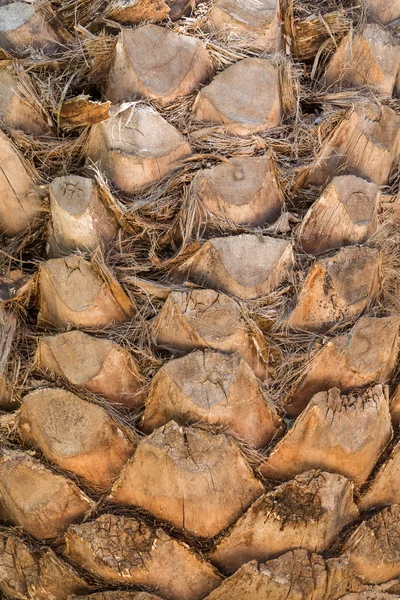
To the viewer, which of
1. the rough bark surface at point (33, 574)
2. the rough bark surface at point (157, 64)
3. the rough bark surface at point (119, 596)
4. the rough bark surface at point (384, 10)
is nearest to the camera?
the rough bark surface at point (119, 596)

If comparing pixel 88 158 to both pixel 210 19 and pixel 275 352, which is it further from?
pixel 275 352

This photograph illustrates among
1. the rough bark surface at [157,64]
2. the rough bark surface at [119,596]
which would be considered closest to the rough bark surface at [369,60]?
the rough bark surface at [157,64]

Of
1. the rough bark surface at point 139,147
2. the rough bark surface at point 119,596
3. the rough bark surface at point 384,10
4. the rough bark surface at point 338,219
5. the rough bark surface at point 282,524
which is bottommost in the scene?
the rough bark surface at point 119,596

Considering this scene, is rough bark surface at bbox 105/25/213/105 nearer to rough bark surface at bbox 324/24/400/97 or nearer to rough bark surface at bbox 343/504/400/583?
rough bark surface at bbox 324/24/400/97

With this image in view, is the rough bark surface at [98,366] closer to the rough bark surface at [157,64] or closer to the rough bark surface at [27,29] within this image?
the rough bark surface at [157,64]

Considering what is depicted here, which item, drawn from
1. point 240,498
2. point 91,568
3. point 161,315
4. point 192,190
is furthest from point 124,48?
point 91,568

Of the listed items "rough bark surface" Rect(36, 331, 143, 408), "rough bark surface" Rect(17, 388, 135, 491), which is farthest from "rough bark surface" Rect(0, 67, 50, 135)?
"rough bark surface" Rect(17, 388, 135, 491)
